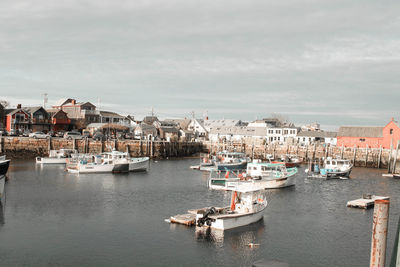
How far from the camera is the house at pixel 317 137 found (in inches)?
4156

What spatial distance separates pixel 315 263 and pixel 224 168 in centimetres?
3974

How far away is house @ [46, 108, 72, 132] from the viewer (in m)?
96.5

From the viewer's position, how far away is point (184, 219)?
29.1 metres

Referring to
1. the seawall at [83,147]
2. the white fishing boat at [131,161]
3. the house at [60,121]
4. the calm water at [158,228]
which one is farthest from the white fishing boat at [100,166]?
the house at [60,121]

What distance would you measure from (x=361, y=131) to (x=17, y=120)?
74.9m

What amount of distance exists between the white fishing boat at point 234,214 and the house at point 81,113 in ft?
257

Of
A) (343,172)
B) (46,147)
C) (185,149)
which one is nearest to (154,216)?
(343,172)

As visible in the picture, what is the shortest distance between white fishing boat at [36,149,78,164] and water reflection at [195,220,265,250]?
46226 mm

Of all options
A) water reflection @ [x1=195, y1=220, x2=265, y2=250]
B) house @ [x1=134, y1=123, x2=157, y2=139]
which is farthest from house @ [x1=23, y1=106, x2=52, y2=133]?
water reflection @ [x1=195, y1=220, x2=265, y2=250]

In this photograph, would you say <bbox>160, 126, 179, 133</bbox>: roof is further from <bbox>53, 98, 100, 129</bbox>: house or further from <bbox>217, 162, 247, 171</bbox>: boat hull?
<bbox>217, 162, 247, 171</bbox>: boat hull

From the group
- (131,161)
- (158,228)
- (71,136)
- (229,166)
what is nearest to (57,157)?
(71,136)

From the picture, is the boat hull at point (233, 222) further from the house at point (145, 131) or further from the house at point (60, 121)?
the house at point (60, 121)

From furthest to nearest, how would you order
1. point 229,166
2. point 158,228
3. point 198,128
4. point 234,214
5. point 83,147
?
point 198,128
point 83,147
point 229,166
point 234,214
point 158,228

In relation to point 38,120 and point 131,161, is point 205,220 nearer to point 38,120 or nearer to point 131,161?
point 131,161
